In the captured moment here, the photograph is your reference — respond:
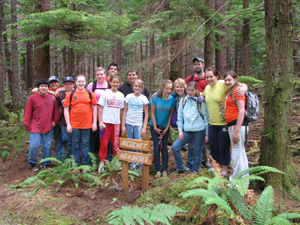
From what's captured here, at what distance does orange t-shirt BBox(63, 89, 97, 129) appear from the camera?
5422mm

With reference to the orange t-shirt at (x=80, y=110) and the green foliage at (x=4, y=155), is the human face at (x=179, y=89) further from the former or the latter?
the green foliage at (x=4, y=155)

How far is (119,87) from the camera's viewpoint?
605 centimetres

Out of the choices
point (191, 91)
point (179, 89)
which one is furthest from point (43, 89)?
point (191, 91)

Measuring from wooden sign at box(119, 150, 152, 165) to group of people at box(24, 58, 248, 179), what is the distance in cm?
89

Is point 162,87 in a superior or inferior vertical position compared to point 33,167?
superior

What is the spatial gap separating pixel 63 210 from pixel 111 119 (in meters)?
2.38

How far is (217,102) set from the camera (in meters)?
4.67

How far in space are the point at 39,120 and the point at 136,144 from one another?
9.32 feet

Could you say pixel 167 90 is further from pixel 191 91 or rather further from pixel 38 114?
pixel 38 114

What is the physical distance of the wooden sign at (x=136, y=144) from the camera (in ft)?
14.5

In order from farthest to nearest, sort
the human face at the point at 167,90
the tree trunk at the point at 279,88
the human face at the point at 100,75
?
the human face at the point at 100,75
the human face at the point at 167,90
the tree trunk at the point at 279,88

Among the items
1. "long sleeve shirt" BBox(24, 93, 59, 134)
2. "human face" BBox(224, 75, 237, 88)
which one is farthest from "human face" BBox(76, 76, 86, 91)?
"human face" BBox(224, 75, 237, 88)

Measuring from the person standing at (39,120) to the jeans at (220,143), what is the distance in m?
4.00

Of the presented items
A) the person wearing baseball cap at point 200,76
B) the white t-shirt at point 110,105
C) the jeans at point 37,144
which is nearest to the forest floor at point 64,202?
the jeans at point 37,144
